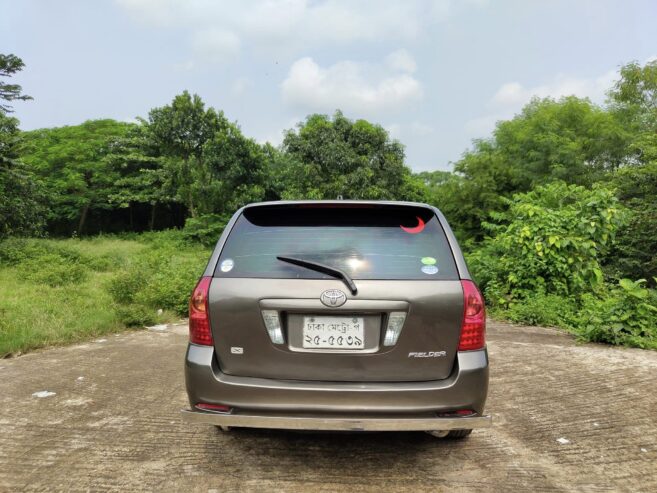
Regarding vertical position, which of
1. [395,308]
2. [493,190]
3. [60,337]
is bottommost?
[60,337]

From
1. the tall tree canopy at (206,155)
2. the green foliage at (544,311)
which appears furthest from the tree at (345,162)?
the green foliage at (544,311)

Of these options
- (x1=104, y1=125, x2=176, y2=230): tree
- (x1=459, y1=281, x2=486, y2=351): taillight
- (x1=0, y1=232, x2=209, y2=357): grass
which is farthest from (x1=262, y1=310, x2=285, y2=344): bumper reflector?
(x1=104, y1=125, x2=176, y2=230): tree

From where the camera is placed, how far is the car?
7.75 feet

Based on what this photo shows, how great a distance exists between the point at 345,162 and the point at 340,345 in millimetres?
24161

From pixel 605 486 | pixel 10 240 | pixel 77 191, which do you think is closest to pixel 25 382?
pixel 605 486

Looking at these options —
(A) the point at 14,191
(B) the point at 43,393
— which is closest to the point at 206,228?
(A) the point at 14,191

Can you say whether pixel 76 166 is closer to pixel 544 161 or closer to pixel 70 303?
pixel 70 303

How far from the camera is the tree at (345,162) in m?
25.5

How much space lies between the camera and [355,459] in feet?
9.34

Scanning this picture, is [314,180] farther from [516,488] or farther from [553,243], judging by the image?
[516,488]

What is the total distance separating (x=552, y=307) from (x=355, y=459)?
5.91 m

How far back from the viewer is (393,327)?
2412mm

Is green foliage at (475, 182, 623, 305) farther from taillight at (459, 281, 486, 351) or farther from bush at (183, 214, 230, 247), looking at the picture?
bush at (183, 214, 230, 247)

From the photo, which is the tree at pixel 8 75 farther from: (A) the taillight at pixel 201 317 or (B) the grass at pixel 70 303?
(A) the taillight at pixel 201 317
